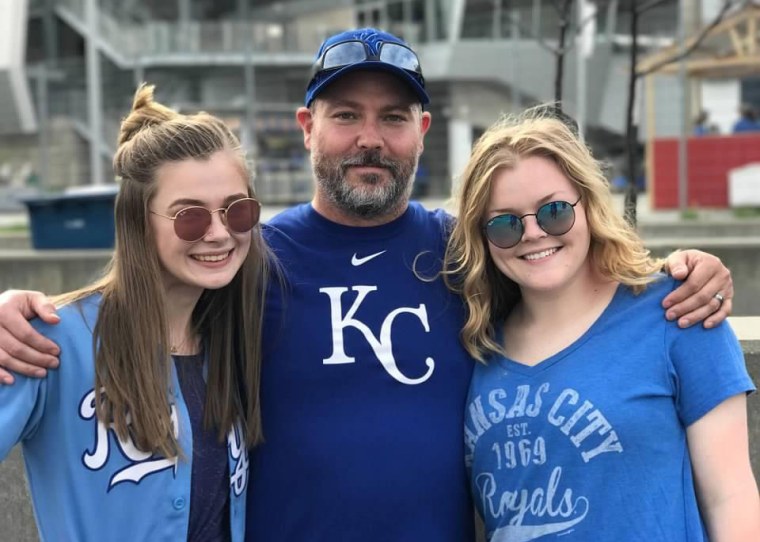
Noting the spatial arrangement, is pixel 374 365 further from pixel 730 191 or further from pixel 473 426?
pixel 730 191

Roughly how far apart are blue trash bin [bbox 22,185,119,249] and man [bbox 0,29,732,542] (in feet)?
35.5

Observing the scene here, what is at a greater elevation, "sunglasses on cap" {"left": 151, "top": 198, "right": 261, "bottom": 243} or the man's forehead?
the man's forehead

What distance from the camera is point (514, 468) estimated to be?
2.50 metres

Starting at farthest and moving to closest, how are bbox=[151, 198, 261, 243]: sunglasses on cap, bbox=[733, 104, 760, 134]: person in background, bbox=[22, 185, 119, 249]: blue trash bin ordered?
bbox=[733, 104, 760, 134]: person in background, bbox=[22, 185, 119, 249]: blue trash bin, bbox=[151, 198, 261, 243]: sunglasses on cap

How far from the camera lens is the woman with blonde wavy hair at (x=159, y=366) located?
2354mm

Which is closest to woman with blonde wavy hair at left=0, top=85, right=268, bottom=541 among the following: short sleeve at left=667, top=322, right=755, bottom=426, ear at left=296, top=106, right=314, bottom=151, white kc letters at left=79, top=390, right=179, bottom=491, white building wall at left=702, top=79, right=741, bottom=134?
white kc letters at left=79, top=390, right=179, bottom=491

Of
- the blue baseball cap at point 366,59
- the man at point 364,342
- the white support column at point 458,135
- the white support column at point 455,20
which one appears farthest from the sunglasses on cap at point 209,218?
the white support column at point 455,20

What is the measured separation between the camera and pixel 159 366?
2467 millimetres

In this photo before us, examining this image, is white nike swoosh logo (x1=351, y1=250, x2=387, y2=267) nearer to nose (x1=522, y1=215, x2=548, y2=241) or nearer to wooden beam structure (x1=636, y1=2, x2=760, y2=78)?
nose (x1=522, y1=215, x2=548, y2=241)

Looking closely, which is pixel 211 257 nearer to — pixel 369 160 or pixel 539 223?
pixel 369 160

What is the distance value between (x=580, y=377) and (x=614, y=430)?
0.53ft

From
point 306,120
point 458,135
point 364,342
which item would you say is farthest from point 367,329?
point 458,135

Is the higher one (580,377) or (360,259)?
(360,259)

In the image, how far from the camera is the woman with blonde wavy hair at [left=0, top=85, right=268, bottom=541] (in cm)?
235
